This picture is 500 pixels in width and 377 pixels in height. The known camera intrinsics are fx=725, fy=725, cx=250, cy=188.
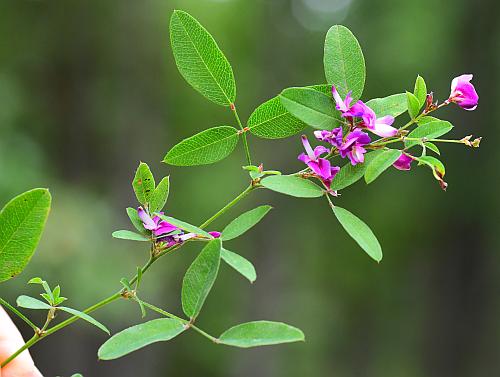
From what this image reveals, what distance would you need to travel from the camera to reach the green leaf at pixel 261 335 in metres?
0.55

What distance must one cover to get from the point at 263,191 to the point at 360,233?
692cm

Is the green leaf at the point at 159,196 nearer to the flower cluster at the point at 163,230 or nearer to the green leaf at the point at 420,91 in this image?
the flower cluster at the point at 163,230

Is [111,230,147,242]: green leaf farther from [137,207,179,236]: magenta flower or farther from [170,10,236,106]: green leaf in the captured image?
[170,10,236,106]: green leaf

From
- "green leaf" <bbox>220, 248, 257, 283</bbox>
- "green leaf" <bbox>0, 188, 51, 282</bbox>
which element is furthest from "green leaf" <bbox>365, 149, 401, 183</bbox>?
"green leaf" <bbox>0, 188, 51, 282</bbox>

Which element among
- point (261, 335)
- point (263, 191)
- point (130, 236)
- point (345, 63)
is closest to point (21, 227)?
point (130, 236)

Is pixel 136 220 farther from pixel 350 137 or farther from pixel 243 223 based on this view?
pixel 350 137

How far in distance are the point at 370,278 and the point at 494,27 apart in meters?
4.48

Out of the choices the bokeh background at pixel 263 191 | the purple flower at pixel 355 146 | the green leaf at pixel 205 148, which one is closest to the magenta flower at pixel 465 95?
the purple flower at pixel 355 146

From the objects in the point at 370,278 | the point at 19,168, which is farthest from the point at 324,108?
the point at 370,278

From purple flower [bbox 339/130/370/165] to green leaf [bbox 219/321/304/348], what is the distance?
154mm

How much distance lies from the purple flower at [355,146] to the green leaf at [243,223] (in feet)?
0.31

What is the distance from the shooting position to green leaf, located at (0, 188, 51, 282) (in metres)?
0.58

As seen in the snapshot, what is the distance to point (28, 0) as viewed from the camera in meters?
5.95

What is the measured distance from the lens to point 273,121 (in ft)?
2.31
